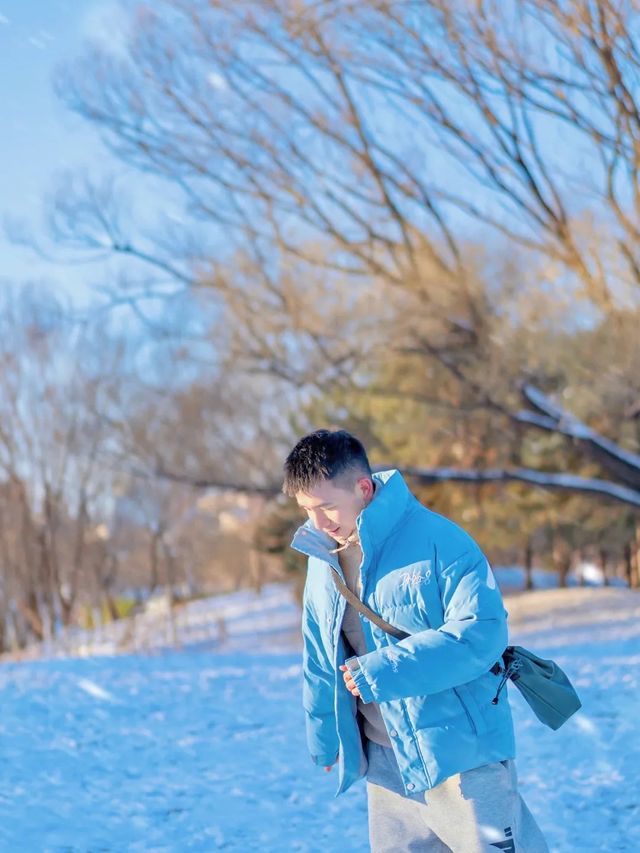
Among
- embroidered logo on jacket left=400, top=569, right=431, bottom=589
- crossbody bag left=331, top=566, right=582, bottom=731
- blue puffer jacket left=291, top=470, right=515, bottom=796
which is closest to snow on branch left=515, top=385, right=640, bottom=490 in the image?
crossbody bag left=331, top=566, right=582, bottom=731

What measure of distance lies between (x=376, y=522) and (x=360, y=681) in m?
0.38

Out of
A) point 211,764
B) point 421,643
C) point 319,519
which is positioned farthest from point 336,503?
point 211,764

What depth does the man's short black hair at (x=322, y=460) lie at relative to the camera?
8.33 ft

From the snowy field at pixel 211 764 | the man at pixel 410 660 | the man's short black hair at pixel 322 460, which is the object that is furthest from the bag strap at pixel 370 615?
the snowy field at pixel 211 764

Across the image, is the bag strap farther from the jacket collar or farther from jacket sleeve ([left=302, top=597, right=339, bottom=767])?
jacket sleeve ([left=302, top=597, right=339, bottom=767])

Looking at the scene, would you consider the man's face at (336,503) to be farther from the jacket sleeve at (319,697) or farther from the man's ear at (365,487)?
the jacket sleeve at (319,697)

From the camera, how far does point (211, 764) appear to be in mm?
A: 6641

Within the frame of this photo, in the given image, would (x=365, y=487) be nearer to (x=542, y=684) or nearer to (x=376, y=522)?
(x=376, y=522)

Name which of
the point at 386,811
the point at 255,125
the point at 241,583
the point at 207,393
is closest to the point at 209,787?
the point at 386,811

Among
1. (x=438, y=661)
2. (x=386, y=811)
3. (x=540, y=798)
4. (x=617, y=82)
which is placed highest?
(x=617, y=82)

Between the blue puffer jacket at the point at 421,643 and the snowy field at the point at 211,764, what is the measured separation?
2.65 metres

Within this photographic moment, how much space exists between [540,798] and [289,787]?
1.42 meters

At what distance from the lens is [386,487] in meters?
2.62

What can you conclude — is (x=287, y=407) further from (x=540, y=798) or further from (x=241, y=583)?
(x=241, y=583)
